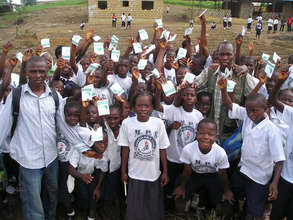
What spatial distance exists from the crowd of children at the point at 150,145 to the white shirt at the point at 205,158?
0.03 ft

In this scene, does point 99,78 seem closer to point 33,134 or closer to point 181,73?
point 181,73

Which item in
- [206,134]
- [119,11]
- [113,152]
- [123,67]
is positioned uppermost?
[119,11]

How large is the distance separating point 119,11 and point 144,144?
85.7 feet

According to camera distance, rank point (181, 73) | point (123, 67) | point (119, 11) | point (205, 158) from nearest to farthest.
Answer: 1. point (205, 158)
2. point (181, 73)
3. point (123, 67)
4. point (119, 11)

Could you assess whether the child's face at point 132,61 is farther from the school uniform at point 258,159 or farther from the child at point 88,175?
the school uniform at point 258,159

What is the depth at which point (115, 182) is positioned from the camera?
128 inches

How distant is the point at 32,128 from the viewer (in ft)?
8.69

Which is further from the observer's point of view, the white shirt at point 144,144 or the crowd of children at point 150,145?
the white shirt at point 144,144

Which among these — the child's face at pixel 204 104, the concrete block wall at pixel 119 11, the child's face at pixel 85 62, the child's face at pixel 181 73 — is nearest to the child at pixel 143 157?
the child's face at pixel 204 104

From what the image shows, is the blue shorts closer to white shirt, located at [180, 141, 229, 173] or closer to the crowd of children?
the crowd of children

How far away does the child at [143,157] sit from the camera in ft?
9.70

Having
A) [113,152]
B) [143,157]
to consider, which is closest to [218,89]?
[143,157]

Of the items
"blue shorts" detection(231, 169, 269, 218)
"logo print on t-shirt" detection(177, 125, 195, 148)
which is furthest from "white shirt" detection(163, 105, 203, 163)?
"blue shorts" detection(231, 169, 269, 218)

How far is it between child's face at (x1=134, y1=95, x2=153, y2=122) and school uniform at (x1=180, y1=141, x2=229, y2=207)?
57 cm
